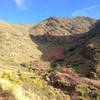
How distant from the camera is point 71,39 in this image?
107 ft

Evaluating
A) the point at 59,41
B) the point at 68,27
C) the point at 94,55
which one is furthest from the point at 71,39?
the point at 94,55

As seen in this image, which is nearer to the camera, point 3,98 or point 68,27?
point 3,98

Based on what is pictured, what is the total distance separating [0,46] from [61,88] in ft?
44.8

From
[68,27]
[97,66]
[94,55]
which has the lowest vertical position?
[97,66]

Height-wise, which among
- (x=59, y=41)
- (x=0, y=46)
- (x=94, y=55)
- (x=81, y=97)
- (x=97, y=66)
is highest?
(x=59, y=41)

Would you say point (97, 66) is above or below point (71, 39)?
below

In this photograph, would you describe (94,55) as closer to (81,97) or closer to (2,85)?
(81,97)

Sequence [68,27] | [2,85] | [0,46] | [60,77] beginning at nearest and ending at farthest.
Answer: [2,85]
[60,77]
[0,46]
[68,27]

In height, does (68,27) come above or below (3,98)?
above

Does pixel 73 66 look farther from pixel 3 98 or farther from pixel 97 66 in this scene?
pixel 3 98

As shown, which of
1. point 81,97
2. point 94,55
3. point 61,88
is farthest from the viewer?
point 94,55

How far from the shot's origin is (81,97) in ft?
26.4

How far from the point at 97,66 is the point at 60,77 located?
426 cm

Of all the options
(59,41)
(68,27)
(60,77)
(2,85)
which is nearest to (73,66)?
(60,77)
